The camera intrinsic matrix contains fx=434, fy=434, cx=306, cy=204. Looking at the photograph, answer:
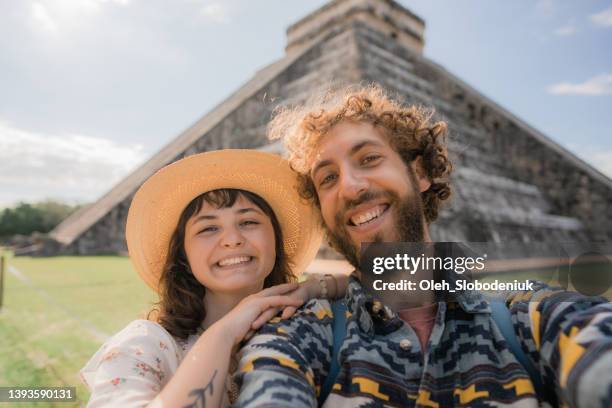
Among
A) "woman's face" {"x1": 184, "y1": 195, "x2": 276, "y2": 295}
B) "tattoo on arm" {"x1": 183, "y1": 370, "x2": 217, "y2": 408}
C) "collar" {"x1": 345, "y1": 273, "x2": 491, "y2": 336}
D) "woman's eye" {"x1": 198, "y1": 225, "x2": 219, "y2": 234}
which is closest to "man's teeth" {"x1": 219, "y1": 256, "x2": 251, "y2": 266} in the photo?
"woman's face" {"x1": 184, "y1": 195, "x2": 276, "y2": 295}

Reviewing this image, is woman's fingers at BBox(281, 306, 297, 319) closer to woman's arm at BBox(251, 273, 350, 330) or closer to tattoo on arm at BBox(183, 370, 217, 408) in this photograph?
woman's arm at BBox(251, 273, 350, 330)

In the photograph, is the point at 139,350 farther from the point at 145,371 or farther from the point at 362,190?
the point at 362,190

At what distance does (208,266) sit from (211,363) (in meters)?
0.72

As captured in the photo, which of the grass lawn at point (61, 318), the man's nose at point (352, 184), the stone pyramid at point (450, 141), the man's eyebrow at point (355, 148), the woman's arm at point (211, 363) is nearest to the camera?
the woman's arm at point (211, 363)

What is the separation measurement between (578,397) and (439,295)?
26.0 inches

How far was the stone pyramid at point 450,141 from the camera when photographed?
1129 centimetres

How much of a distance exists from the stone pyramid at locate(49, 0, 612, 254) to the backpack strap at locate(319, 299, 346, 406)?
27.4ft

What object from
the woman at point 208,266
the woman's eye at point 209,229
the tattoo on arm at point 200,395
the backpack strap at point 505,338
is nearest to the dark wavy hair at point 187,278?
the woman at point 208,266

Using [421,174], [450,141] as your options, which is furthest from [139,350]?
[450,141]

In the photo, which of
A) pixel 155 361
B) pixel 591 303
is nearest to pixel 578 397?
pixel 591 303

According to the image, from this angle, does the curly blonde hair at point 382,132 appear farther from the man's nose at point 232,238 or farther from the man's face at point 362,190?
the man's nose at point 232,238

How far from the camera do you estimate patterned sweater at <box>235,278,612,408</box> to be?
1.30 meters

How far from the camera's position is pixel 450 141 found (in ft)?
40.1

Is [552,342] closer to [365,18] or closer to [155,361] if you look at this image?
[155,361]
